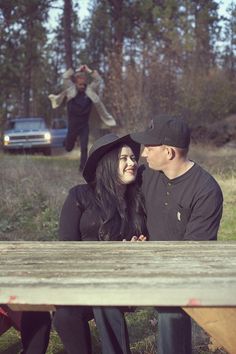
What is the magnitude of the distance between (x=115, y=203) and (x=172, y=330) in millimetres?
909

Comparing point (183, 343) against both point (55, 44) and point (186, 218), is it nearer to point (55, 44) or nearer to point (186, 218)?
point (186, 218)

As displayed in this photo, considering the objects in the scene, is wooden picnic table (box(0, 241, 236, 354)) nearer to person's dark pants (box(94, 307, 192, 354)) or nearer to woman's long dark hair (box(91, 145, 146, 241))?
person's dark pants (box(94, 307, 192, 354))

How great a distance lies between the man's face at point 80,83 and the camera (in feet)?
33.9

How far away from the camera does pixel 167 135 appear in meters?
3.23

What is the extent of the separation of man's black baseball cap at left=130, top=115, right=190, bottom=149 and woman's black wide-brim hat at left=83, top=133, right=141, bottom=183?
148 millimetres

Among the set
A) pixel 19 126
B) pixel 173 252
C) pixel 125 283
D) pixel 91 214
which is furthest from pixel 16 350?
pixel 19 126

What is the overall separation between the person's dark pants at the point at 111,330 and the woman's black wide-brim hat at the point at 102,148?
937 mm

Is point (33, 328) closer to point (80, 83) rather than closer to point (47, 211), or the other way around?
point (47, 211)

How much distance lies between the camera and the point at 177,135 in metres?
3.22

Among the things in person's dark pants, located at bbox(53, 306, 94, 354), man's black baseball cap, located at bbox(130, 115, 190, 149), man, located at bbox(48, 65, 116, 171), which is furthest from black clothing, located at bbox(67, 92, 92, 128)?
person's dark pants, located at bbox(53, 306, 94, 354)

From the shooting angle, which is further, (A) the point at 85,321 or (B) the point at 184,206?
(B) the point at 184,206

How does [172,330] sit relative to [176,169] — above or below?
below

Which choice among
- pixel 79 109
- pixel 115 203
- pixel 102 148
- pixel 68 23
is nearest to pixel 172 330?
pixel 115 203

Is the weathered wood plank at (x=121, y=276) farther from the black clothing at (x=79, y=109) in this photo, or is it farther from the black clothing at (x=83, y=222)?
the black clothing at (x=79, y=109)
